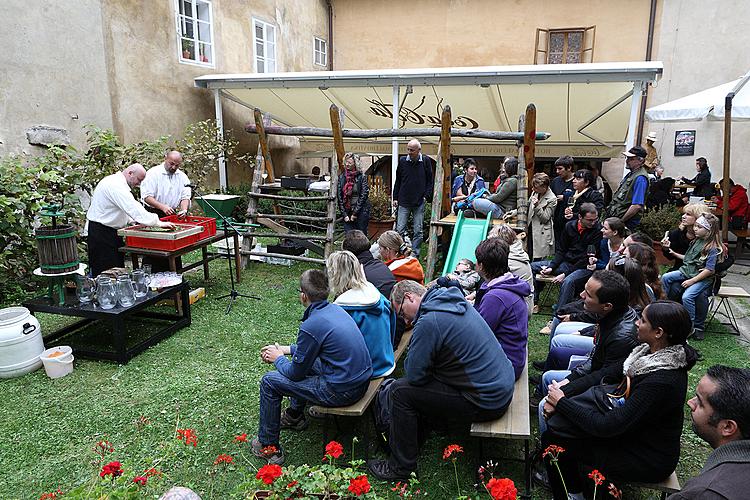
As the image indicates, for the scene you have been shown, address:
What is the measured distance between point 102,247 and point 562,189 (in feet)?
19.8

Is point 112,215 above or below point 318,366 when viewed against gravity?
above

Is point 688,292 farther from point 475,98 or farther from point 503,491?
point 475,98

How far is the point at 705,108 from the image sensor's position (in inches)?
291

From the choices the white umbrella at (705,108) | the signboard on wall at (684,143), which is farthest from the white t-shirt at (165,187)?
the signboard on wall at (684,143)

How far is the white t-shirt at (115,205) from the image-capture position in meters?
5.30

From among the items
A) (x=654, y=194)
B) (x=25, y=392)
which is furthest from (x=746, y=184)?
(x=25, y=392)

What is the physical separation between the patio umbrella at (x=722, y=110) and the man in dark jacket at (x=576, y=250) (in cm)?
260

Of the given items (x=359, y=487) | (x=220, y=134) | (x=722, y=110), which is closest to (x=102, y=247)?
(x=359, y=487)

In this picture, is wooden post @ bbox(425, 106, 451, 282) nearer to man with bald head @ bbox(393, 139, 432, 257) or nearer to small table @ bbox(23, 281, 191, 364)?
man with bald head @ bbox(393, 139, 432, 257)

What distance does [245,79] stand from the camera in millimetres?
10109

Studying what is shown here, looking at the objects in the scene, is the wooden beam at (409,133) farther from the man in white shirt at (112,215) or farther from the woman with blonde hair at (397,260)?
the man in white shirt at (112,215)

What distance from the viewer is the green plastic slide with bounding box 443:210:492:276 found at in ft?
20.5

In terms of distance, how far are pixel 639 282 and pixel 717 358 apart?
7.02ft

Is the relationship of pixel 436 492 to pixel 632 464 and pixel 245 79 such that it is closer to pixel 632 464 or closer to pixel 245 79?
pixel 632 464
